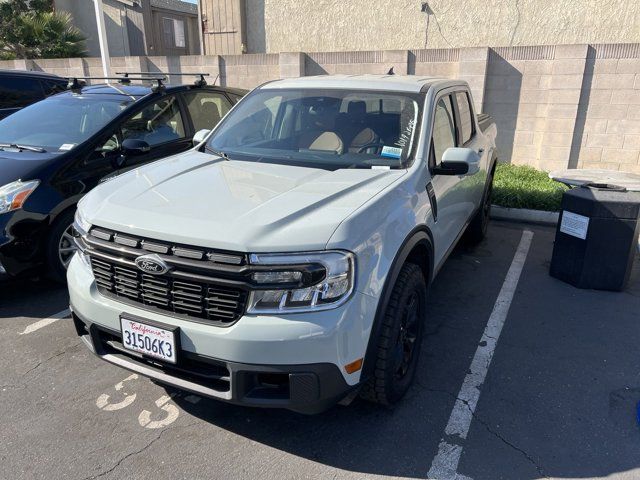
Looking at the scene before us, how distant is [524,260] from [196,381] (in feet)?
13.3

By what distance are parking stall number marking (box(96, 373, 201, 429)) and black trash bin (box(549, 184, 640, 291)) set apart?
11.6 ft

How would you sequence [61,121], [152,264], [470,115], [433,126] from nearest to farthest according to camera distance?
[152,264], [433,126], [61,121], [470,115]

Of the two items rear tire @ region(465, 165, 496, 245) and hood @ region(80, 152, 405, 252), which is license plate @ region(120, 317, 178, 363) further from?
rear tire @ region(465, 165, 496, 245)

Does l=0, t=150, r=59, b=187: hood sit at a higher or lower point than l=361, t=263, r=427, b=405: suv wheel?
higher

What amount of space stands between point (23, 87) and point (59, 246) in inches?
170

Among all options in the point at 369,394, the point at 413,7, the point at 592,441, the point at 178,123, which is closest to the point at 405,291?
the point at 369,394

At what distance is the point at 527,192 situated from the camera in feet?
22.6

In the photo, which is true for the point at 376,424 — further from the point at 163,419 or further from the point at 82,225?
the point at 82,225

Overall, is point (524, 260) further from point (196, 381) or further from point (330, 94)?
point (196, 381)

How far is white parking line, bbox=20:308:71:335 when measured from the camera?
12.5 feet

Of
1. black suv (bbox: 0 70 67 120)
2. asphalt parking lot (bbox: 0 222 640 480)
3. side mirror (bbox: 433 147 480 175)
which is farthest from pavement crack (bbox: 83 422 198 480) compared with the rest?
black suv (bbox: 0 70 67 120)

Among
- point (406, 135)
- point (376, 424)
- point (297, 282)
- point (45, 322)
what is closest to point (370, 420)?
point (376, 424)

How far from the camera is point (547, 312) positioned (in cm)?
418

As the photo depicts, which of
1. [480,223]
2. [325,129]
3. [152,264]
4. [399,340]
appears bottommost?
[480,223]
